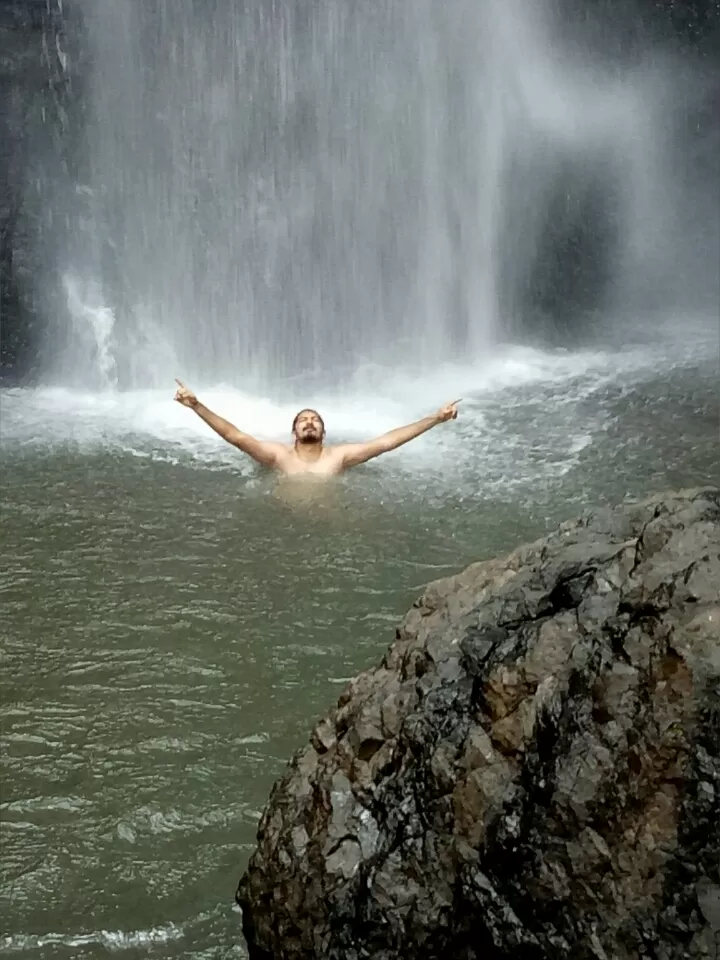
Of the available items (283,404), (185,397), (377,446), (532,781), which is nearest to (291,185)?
(283,404)

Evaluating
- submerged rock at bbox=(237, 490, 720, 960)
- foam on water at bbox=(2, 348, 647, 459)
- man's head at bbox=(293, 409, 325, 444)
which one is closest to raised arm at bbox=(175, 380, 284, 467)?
man's head at bbox=(293, 409, 325, 444)

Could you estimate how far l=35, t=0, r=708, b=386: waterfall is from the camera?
32.3 feet

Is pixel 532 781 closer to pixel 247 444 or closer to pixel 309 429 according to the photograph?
pixel 309 429

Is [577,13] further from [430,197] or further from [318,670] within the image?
[318,670]

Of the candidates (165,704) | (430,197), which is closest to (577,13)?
(430,197)

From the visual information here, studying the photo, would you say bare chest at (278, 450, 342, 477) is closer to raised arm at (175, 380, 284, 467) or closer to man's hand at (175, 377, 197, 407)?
raised arm at (175, 380, 284, 467)

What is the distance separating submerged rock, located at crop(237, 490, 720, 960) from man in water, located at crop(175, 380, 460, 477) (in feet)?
10.4

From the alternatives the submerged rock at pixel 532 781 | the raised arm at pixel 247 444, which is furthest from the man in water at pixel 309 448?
the submerged rock at pixel 532 781

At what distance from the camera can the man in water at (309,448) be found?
18.2 feet

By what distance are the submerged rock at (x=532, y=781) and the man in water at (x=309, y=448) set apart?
10.4 feet

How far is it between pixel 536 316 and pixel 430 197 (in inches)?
85.2

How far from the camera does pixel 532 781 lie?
1914mm

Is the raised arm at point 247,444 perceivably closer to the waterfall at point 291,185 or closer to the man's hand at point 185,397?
the man's hand at point 185,397

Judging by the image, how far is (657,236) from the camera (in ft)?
46.9
